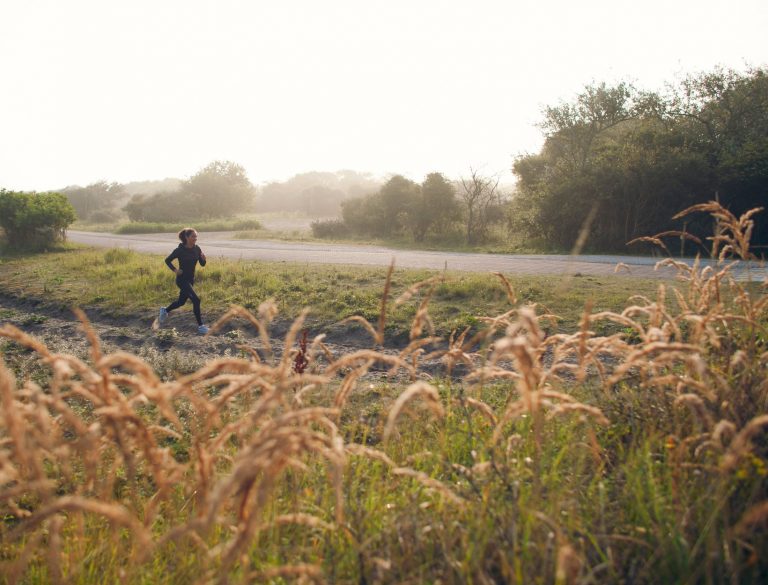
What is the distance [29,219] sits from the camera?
23.4 metres

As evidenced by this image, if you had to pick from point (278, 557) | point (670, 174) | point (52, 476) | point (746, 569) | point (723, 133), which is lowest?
point (52, 476)

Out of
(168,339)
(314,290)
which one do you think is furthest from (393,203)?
(168,339)

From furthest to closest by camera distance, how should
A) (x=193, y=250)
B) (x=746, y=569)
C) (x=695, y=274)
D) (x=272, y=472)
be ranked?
(x=193, y=250) → (x=695, y=274) → (x=746, y=569) → (x=272, y=472)

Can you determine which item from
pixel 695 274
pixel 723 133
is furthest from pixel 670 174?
pixel 695 274

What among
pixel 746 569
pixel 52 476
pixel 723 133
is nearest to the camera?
pixel 746 569

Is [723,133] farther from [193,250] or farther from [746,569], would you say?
[746,569]

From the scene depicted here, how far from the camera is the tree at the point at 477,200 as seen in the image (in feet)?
83.5

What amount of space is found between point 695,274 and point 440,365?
3.67 meters

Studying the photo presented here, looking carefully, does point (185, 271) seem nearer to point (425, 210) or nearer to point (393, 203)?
point (425, 210)

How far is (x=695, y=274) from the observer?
3.39m

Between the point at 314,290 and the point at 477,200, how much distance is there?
55.3 ft

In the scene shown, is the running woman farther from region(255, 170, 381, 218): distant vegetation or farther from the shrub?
region(255, 170, 381, 218): distant vegetation

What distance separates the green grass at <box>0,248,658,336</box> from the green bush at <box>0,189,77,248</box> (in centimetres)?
804

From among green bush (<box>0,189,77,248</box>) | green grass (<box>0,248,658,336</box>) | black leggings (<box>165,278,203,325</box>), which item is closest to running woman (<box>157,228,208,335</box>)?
black leggings (<box>165,278,203,325</box>)
